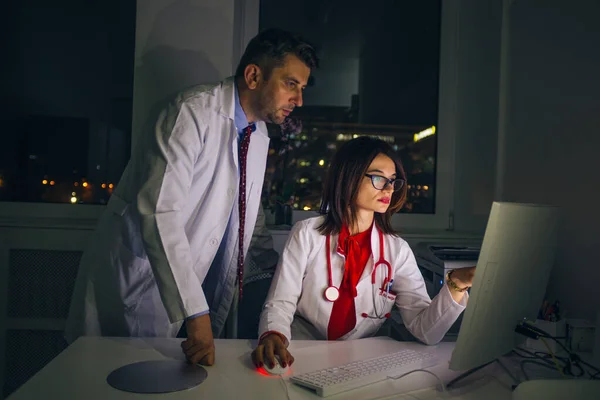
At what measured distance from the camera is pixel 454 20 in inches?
107

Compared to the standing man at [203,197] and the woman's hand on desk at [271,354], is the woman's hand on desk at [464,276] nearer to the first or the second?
the woman's hand on desk at [271,354]

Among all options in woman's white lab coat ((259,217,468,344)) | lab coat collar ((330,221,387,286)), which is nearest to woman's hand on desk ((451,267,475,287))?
woman's white lab coat ((259,217,468,344))

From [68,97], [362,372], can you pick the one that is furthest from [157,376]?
[68,97]

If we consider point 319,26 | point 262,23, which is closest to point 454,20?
point 319,26

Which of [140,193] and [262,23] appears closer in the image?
[140,193]

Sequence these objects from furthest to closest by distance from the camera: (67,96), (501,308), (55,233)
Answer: (67,96) < (55,233) < (501,308)

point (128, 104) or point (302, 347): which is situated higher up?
point (128, 104)

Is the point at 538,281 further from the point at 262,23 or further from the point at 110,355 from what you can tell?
the point at 262,23

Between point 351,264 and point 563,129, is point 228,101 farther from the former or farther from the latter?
point 563,129

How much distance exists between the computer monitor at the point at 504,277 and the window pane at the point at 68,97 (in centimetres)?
205

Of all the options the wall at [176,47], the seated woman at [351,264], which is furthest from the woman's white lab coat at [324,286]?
the wall at [176,47]

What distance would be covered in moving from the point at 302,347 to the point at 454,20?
2153 millimetres

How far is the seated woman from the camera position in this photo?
1.59m

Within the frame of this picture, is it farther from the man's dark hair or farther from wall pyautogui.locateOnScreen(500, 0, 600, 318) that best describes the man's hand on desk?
wall pyautogui.locateOnScreen(500, 0, 600, 318)
